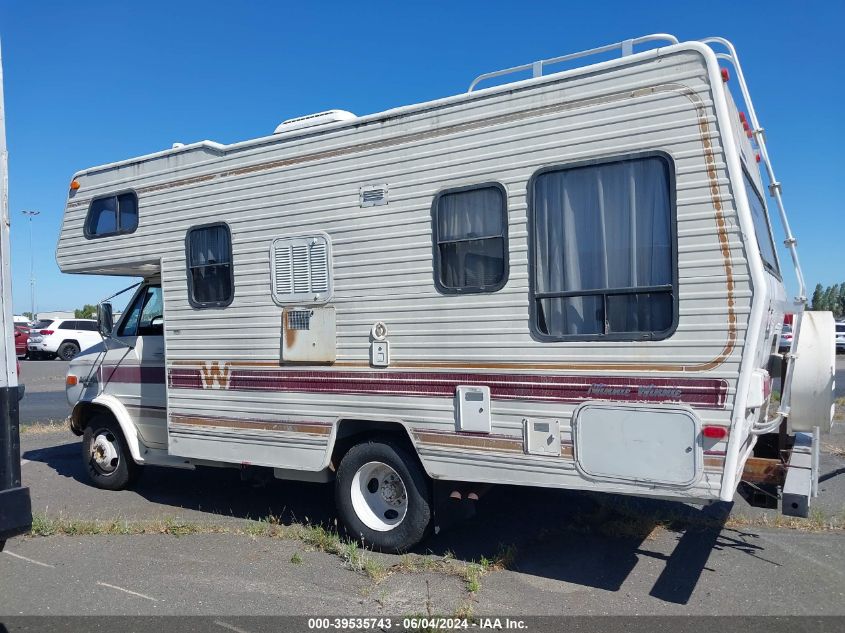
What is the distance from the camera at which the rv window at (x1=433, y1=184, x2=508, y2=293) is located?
499 centimetres

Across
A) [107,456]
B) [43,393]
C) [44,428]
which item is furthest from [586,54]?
[43,393]

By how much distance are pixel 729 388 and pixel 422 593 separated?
2.26 metres

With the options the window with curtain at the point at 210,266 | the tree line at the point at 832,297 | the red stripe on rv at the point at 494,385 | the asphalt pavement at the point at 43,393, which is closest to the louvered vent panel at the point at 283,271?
the window with curtain at the point at 210,266

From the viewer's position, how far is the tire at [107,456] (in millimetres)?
7492

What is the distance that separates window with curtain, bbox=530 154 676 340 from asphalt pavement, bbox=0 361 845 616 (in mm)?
1667

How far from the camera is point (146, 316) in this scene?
7430mm

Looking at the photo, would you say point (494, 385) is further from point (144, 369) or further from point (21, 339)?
point (21, 339)

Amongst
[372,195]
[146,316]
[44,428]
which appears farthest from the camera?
[44,428]

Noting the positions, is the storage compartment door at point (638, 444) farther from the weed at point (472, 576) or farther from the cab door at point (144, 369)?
the cab door at point (144, 369)

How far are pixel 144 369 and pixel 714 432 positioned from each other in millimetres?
5267

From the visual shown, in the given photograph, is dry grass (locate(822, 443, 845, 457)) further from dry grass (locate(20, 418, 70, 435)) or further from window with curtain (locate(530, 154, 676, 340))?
dry grass (locate(20, 418, 70, 435))

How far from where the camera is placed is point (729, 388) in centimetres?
418

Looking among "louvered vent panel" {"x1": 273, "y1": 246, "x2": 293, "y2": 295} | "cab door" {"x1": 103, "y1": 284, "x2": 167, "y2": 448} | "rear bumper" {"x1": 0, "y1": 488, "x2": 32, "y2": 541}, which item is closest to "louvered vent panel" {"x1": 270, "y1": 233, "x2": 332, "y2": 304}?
"louvered vent panel" {"x1": 273, "y1": 246, "x2": 293, "y2": 295}

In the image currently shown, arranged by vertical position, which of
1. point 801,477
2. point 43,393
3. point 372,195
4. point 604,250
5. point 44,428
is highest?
point 372,195
